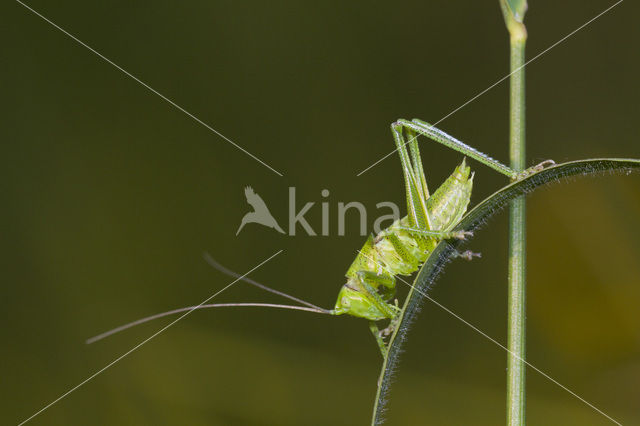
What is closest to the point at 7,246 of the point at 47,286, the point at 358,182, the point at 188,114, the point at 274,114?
the point at 47,286

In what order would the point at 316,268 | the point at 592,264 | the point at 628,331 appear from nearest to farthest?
the point at 628,331, the point at 592,264, the point at 316,268

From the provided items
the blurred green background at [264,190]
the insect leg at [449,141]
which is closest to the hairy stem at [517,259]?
the insect leg at [449,141]

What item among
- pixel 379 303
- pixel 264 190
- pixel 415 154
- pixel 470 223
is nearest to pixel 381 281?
pixel 379 303

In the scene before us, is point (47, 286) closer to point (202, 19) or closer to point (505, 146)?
point (202, 19)

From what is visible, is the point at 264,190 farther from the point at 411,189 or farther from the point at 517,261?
the point at 517,261

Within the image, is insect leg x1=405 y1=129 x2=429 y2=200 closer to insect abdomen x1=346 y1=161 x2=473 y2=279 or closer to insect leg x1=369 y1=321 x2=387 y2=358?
insect abdomen x1=346 y1=161 x2=473 y2=279

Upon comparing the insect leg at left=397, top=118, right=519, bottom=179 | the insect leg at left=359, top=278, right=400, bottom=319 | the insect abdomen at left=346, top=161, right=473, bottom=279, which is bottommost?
the insect leg at left=359, top=278, right=400, bottom=319

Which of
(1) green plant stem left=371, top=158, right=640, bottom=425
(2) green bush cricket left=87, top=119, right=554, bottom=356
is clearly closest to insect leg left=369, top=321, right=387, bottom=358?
(2) green bush cricket left=87, top=119, right=554, bottom=356
